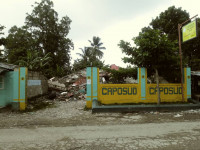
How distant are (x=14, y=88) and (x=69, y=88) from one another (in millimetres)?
8149

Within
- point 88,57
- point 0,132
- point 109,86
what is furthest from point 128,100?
point 88,57

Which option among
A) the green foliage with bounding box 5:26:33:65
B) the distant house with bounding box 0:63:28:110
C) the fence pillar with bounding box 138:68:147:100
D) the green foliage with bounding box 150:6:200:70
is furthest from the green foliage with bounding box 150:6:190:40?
the green foliage with bounding box 5:26:33:65

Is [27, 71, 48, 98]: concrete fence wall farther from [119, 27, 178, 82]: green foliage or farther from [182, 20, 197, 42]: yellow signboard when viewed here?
[182, 20, 197, 42]: yellow signboard

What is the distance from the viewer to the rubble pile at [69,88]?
1460 cm

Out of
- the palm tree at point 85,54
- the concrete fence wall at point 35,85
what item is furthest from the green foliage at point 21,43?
the concrete fence wall at point 35,85

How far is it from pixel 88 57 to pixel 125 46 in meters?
26.4

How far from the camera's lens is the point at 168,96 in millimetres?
10438

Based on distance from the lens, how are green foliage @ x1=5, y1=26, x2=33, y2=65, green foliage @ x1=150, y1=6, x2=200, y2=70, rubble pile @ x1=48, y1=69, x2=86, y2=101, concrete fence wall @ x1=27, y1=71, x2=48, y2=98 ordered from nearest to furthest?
concrete fence wall @ x1=27, y1=71, x2=48, y2=98 → rubble pile @ x1=48, y1=69, x2=86, y2=101 → green foliage @ x1=150, y1=6, x2=200, y2=70 → green foliage @ x1=5, y1=26, x2=33, y2=65

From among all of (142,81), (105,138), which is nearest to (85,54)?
(142,81)

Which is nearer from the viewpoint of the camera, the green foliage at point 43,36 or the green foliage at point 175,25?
the green foliage at point 175,25

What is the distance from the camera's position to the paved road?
3.87m

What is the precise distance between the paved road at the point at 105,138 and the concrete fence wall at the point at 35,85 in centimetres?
716

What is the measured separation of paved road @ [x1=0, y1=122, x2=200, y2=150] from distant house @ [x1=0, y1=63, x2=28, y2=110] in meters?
4.26

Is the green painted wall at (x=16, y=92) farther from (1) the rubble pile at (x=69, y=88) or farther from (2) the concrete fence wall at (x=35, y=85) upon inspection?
(1) the rubble pile at (x=69, y=88)
